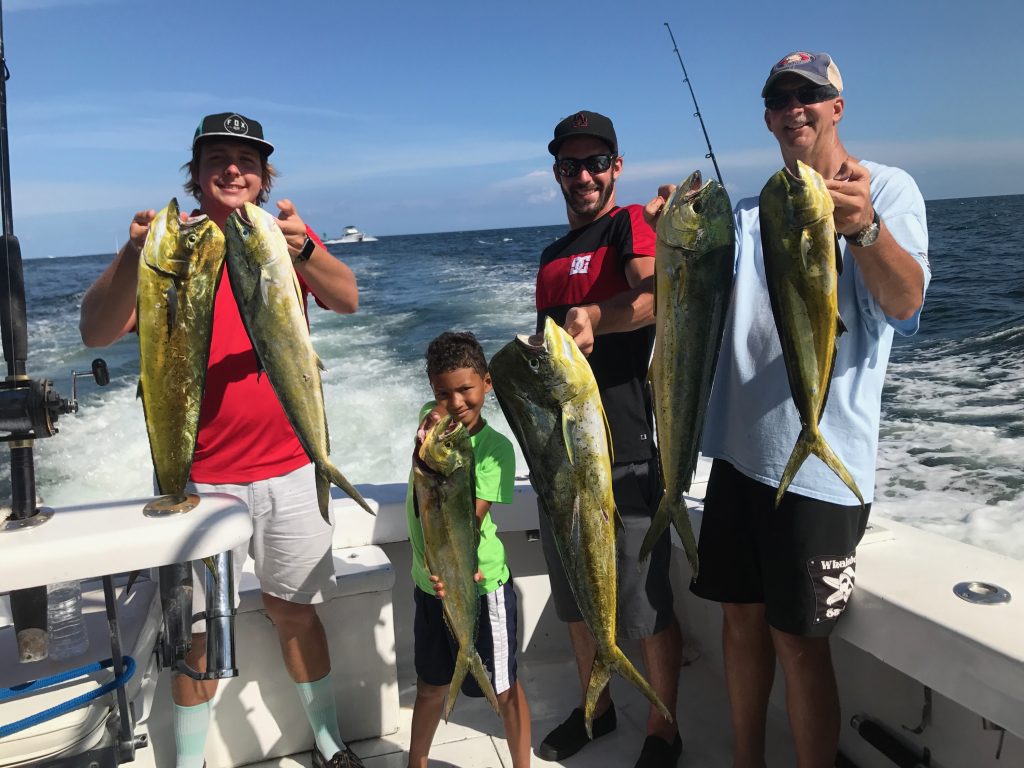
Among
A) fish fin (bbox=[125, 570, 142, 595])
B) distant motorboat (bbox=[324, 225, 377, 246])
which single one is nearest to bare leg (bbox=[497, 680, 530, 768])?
fish fin (bbox=[125, 570, 142, 595])

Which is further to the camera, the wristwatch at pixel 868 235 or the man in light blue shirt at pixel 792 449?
the man in light blue shirt at pixel 792 449

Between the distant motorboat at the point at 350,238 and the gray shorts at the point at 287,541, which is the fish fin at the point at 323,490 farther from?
the distant motorboat at the point at 350,238

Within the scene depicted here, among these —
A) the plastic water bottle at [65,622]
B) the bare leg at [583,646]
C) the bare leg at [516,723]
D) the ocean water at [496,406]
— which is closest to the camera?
the plastic water bottle at [65,622]

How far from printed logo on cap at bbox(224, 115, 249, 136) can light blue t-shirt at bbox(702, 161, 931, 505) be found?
1.47m

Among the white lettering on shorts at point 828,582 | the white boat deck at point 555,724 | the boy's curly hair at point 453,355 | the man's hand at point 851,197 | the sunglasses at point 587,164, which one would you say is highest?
the sunglasses at point 587,164

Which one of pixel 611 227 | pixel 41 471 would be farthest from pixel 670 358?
pixel 41 471

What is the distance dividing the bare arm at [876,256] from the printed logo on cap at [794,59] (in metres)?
0.50

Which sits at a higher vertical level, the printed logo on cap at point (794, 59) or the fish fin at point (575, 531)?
the printed logo on cap at point (794, 59)

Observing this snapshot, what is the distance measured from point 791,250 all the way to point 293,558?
1.86 m

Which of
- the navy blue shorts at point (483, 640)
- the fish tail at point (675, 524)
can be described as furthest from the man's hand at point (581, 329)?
the navy blue shorts at point (483, 640)

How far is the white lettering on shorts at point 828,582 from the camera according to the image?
6.84 feet

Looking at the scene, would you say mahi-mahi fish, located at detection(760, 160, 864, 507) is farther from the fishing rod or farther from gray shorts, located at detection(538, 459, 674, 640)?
the fishing rod

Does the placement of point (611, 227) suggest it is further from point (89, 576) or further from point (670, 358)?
point (89, 576)

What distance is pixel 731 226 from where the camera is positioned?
1.65 metres
